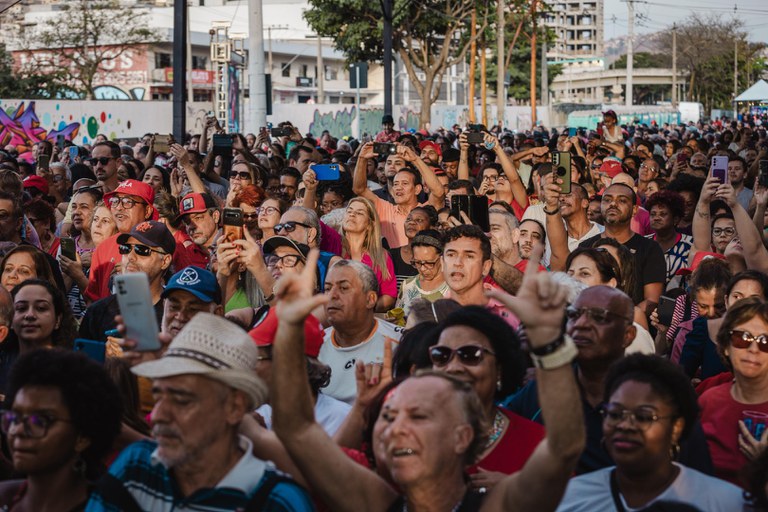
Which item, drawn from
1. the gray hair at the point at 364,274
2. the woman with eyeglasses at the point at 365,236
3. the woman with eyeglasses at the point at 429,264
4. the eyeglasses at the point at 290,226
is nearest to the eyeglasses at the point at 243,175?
the woman with eyeglasses at the point at 365,236

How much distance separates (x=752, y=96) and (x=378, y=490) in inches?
1261

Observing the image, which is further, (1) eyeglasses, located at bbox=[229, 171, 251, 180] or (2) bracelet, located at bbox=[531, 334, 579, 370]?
(1) eyeglasses, located at bbox=[229, 171, 251, 180]

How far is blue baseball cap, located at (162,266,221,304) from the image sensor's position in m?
5.71

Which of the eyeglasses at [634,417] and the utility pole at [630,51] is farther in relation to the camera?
the utility pole at [630,51]

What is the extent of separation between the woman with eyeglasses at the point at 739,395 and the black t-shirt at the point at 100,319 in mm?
2879

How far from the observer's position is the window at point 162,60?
69562 mm

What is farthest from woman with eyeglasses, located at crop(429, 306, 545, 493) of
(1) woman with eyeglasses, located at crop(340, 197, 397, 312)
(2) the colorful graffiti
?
(2) the colorful graffiti

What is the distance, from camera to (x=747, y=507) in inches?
150

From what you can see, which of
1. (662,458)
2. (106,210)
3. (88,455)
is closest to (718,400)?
(662,458)

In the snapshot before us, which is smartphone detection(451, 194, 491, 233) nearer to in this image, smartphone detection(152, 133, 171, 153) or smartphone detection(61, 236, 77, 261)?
smartphone detection(61, 236, 77, 261)

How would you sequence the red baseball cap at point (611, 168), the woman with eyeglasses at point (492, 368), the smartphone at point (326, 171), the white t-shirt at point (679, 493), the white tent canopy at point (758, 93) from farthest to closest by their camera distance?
the white tent canopy at point (758, 93), the red baseball cap at point (611, 168), the smartphone at point (326, 171), the woman with eyeglasses at point (492, 368), the white t-shirt at point (679, 493)

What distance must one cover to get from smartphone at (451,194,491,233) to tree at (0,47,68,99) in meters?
42.8

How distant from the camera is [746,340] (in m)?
4.97

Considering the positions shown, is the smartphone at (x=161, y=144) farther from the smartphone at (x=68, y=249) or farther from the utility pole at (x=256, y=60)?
the smartphone at (x=68, y=249)
